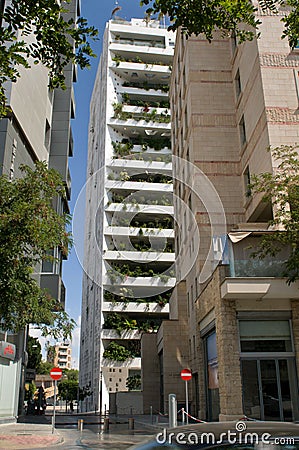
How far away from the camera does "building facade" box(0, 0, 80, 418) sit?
23.0m

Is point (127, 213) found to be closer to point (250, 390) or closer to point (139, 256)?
point (139, 256)

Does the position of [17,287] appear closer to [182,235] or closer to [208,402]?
[208,402]

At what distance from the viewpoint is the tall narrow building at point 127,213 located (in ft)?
161

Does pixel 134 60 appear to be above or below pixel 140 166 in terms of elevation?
above

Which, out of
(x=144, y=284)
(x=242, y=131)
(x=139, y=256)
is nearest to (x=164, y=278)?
(x=144, y=284)

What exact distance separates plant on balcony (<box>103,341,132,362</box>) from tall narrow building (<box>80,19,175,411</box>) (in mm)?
103

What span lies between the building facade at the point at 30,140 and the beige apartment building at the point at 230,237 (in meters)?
7.92

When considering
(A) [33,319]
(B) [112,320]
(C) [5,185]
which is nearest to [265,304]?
(A) [33,319]

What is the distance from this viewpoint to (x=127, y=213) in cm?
5497

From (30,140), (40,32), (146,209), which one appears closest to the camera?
(40,32)

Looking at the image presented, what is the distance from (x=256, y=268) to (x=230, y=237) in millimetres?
1460

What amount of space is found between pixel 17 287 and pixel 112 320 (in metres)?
37.2

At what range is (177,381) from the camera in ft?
93.4

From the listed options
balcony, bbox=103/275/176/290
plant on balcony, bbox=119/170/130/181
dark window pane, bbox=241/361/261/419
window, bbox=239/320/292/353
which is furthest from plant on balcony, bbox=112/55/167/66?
dark window pane, bbox=241/361/261/419
